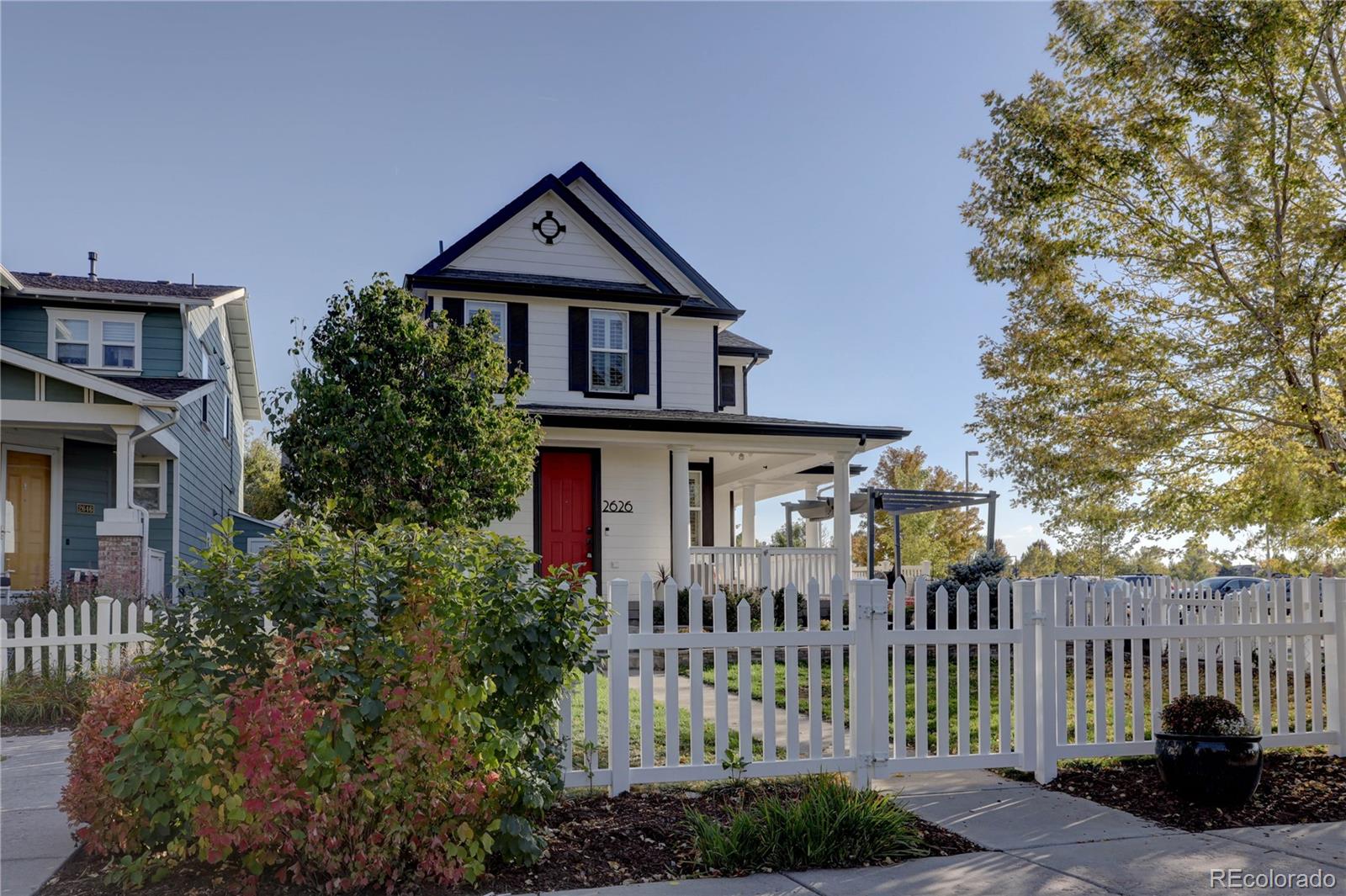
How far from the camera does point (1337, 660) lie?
768 cm

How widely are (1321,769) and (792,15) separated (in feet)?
29.5

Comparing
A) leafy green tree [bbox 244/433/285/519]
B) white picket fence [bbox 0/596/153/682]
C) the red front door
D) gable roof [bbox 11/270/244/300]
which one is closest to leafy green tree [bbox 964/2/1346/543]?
the red front door

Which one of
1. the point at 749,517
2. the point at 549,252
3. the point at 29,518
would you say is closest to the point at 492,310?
the point at 549,252

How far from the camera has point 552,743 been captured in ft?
17.5

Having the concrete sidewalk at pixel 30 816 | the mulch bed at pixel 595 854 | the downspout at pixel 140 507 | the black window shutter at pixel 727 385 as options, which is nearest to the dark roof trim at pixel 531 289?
the black window shutter at pixel 727 385

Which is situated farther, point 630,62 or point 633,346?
point 633,346

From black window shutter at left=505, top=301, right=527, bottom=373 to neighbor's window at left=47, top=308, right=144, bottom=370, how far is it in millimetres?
6586

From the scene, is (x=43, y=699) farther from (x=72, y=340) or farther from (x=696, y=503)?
(x=696, y=503)

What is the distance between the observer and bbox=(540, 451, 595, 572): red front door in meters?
16.8

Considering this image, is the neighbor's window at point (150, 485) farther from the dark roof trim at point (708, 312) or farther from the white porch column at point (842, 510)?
the white porch column at point (842, 510)

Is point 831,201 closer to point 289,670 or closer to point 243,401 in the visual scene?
point 289,670

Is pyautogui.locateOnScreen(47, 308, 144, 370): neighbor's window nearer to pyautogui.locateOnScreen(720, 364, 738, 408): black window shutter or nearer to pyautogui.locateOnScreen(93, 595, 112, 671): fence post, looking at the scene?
pyautogui.locateOnScreen(93, 595, 112, 671): fence post

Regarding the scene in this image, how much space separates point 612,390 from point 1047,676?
11.6m

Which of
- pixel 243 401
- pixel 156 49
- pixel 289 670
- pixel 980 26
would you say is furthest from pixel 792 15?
pixel 243 401
